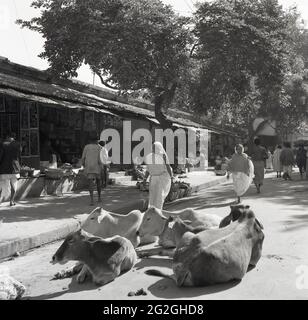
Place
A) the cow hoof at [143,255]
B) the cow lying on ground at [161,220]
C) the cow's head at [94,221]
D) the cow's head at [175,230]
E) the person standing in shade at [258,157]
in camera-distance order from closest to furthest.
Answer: the cow's head at [175,230], the cow hoof at [143,255], the cow's head at [94,221], the cow lying on ground at [161,220], the person standing in shade at [258,157]

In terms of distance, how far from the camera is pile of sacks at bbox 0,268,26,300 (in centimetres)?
485

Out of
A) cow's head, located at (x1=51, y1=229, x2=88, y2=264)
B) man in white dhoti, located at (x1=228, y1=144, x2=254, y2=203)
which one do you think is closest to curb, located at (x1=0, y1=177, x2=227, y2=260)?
cow's head, located at (x1=51, y1=229, x2=88, y2=264)

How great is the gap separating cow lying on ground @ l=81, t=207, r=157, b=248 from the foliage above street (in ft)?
25.7

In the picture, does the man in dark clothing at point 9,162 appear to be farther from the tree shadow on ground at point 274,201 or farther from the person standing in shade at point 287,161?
the person standing in shade at point 287,161

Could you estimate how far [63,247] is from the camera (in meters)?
5.54

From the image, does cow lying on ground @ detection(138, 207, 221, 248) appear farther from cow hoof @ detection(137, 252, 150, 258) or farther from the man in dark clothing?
the man in dark clothing

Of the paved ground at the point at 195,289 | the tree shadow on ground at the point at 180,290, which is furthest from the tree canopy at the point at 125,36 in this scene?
the tree shadow on ground at the point at 180,290

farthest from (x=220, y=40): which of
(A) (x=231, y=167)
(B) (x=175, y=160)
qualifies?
(B) (x=175, y=160)

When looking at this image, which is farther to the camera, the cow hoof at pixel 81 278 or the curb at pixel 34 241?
the curb at pixel 34 241

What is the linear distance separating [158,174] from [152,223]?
8.58ft

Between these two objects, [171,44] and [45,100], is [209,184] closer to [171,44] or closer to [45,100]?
[171,44]

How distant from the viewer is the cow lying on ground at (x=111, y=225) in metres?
7.30

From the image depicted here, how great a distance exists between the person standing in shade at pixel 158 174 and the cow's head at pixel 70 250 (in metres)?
4.59

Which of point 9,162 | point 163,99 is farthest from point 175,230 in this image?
point 163,99
